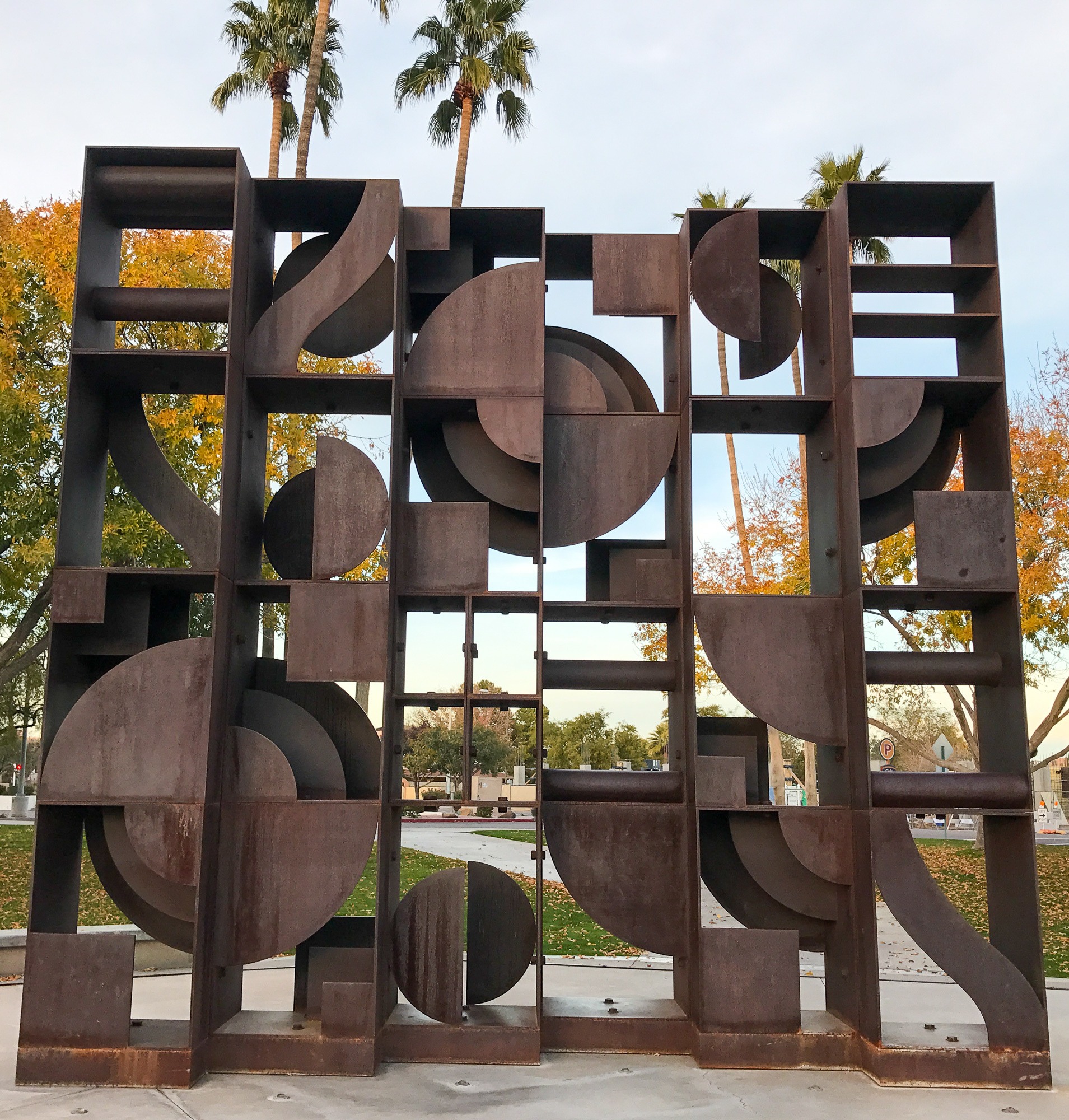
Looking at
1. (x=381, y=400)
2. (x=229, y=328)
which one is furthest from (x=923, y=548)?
(x=229, y=328)

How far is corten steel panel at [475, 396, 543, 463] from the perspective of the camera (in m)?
6.44

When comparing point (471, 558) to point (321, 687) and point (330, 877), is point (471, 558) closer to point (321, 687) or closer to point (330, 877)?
point (321, 687)

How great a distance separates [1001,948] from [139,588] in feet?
17.8

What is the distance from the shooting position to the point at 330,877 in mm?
5922

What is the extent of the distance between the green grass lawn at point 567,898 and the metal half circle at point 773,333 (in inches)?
162

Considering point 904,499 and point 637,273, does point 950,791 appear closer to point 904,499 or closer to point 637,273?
point 904,499

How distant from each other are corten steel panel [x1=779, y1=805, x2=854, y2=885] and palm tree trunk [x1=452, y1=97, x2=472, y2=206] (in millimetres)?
12814

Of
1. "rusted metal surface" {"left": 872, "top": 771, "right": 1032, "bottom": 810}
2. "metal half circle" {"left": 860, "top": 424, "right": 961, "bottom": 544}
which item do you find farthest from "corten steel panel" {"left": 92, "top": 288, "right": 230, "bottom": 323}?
"rusted metal surface" {"left": 872, "top": 771, "right": 1032, "bottom": 810}

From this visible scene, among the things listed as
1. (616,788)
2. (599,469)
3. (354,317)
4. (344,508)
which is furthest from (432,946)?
(354,317)

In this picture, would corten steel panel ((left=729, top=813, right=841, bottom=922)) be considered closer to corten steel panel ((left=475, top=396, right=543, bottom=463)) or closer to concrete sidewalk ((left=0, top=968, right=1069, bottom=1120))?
concrete sidewalk ((left=0, top=968, right=1069, bottom=1120))

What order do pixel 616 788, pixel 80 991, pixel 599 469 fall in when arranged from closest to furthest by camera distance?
1. pixel 80 991
2. pixel 616 788
3. pixel 599 469

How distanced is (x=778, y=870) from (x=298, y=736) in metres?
2.96

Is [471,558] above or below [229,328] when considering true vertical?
below

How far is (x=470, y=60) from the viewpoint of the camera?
17.5 metres
